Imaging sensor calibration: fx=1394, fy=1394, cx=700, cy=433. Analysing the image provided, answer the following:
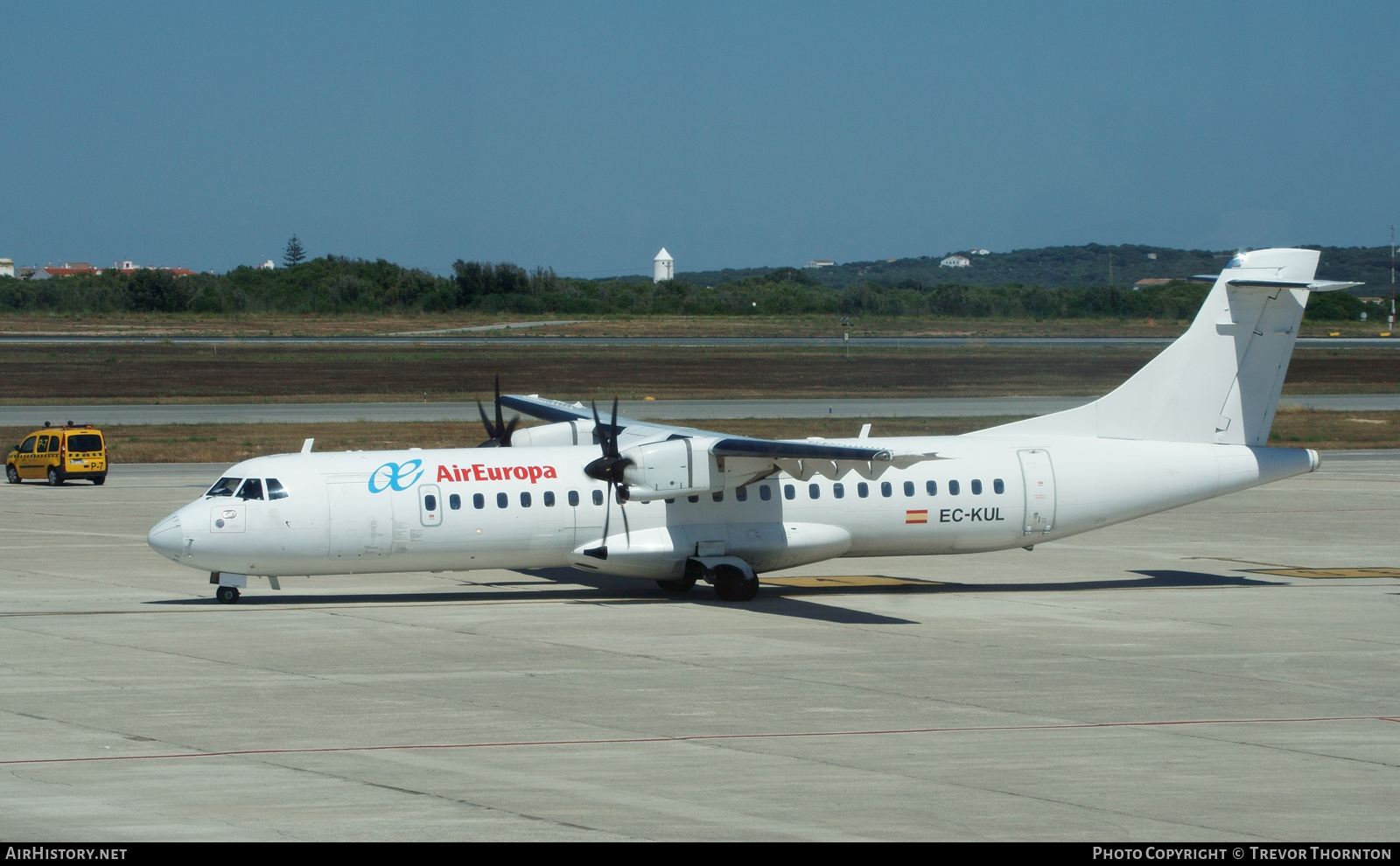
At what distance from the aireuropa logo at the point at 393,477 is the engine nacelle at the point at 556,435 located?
458cm

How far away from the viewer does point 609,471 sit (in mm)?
23484

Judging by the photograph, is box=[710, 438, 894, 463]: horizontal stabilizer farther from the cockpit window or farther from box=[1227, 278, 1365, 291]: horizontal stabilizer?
box=[1227, 278, 1365, 291]: horizontal stabilizer

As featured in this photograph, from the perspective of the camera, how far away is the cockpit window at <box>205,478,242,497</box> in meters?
23.9

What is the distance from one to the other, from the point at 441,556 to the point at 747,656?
6831 millimetres

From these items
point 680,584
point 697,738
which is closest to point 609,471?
point 680,584

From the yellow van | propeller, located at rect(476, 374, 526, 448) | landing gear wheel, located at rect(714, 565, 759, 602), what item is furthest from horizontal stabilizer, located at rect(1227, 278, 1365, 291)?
the yellow van

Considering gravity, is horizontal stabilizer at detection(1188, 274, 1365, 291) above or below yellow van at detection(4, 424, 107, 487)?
above

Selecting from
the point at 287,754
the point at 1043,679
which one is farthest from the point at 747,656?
the point at 287,754

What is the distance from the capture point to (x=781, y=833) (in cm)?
1138

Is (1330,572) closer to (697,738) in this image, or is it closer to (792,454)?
(792,454)

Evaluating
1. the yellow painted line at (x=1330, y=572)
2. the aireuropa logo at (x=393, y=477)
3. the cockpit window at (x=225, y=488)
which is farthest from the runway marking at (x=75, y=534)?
the yellow painted line at (x=1330, y=572)

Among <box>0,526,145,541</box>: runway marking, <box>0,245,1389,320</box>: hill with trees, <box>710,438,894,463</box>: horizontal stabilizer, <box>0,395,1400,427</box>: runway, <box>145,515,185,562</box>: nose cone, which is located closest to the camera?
<box>710,438,894,463</box>: horizontal stabilizer

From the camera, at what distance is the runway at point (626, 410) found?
204ft

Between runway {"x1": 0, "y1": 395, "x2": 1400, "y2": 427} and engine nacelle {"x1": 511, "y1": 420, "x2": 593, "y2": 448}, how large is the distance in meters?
30.8
